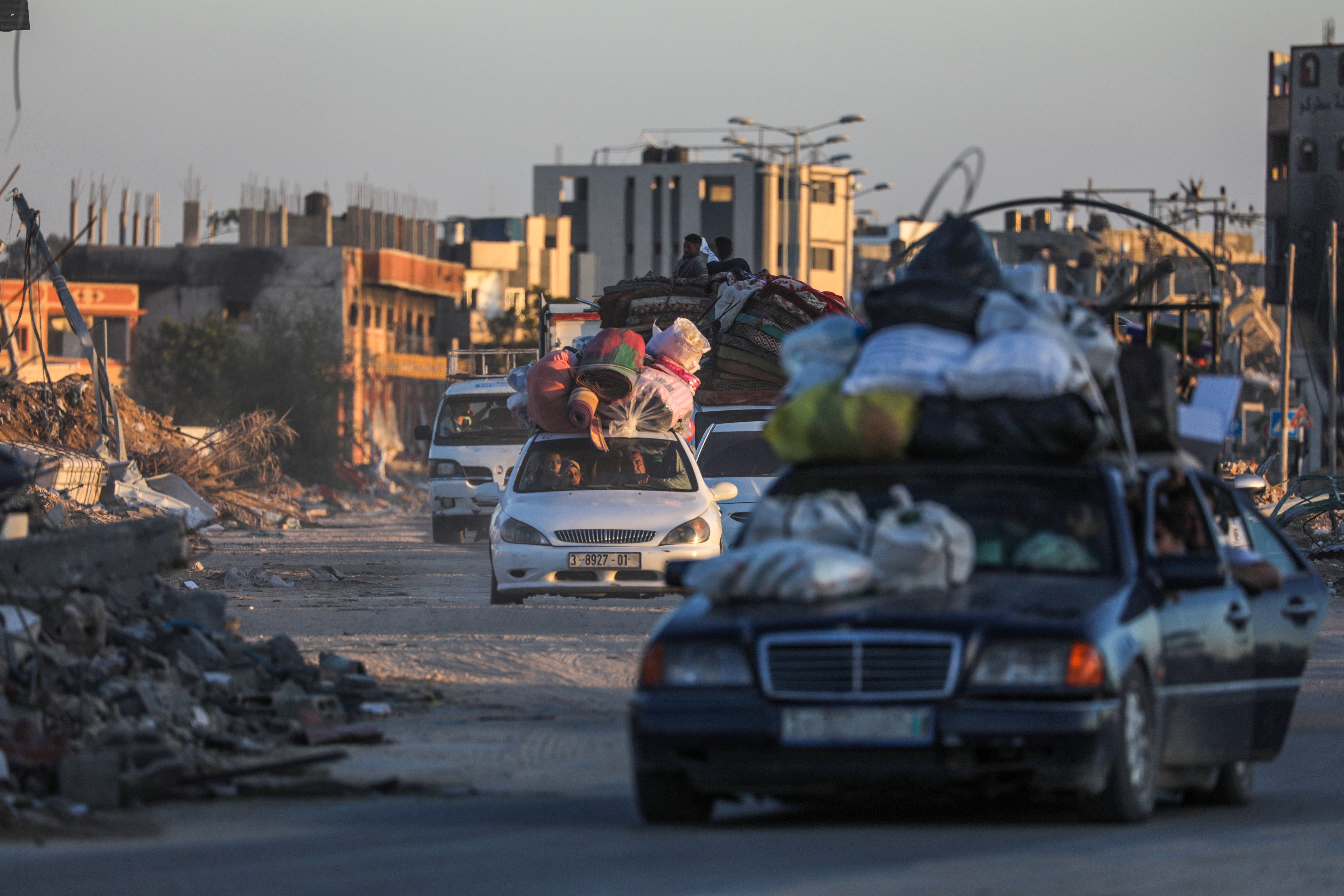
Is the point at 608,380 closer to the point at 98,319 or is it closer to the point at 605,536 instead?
the point at 605,536

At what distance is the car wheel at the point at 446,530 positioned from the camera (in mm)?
30391

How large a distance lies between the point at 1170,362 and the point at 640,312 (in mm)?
13107

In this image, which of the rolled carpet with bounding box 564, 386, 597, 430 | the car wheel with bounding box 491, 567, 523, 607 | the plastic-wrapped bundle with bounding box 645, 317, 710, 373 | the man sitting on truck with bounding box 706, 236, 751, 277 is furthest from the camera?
the man sitting on truck with bounding box 706, 236, 751, 277

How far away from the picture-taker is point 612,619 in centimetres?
1631

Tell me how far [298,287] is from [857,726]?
281 ft

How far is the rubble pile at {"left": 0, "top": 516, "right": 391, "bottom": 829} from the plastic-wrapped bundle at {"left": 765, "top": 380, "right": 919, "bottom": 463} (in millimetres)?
2358

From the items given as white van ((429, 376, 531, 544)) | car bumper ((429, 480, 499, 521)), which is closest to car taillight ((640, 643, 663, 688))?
white van ((429, 376, 531, 544))

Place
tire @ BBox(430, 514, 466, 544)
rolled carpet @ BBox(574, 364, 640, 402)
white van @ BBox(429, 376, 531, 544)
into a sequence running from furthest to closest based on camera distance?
tire @ BBox(430, 514, 466, 544)
white van @ BBox(429, 376, 531, 544)
rolled carpet @ BBox(574, 364, 640, 402)

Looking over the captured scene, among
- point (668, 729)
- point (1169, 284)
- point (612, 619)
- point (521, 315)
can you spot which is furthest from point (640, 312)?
point (521, 315)

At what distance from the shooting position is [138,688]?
372 inches

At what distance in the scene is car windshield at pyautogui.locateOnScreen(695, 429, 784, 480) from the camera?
19.8 m

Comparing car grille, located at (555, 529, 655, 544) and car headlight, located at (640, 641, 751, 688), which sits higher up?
car headlight, located at (640, 641, 751, 688)

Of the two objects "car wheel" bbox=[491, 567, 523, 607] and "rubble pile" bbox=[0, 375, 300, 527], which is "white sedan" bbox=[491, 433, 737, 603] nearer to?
"car wheel" bbox=[491, 567, 523, 607]

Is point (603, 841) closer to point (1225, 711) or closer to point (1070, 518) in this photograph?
point (1070, 518)
